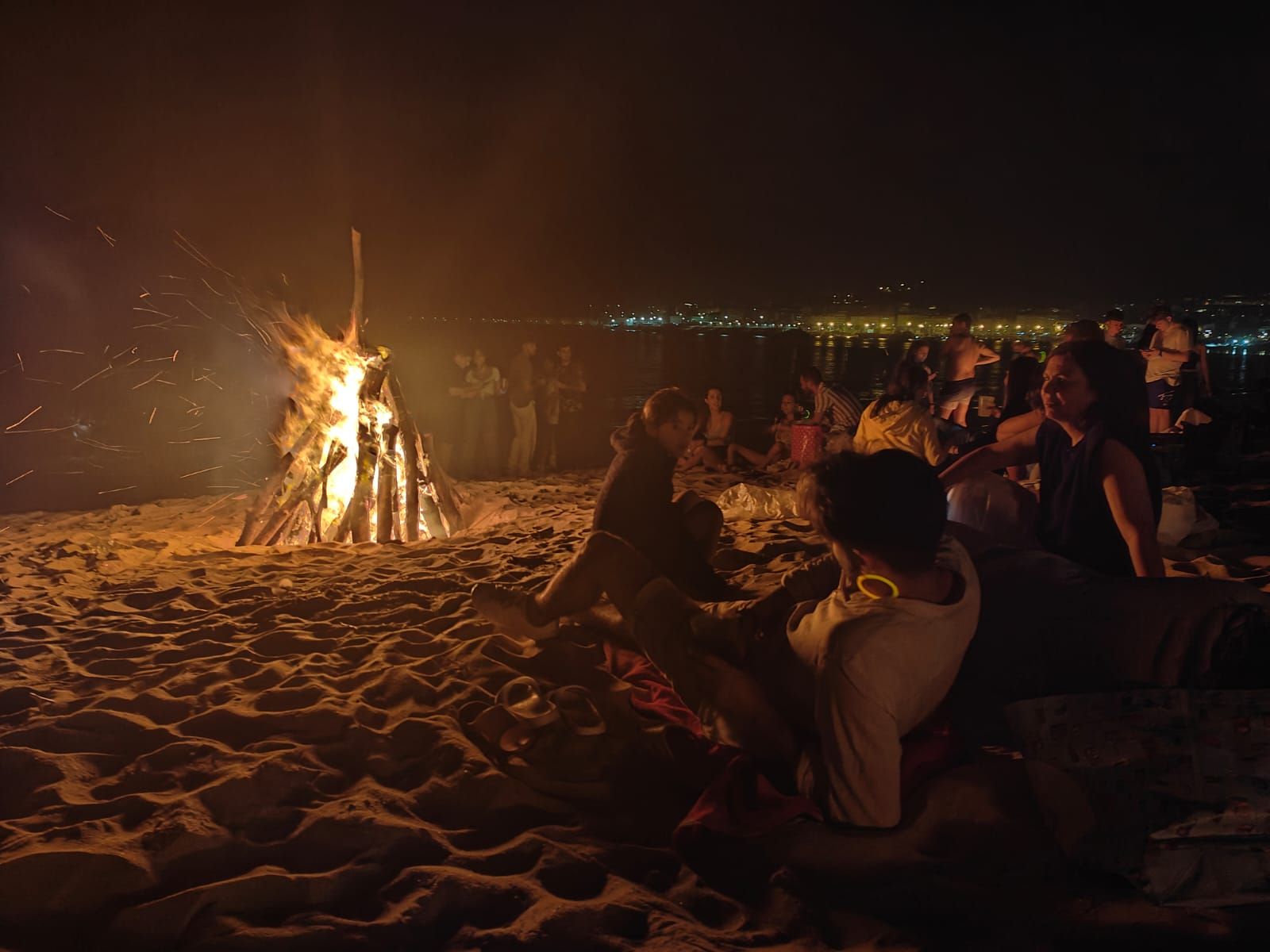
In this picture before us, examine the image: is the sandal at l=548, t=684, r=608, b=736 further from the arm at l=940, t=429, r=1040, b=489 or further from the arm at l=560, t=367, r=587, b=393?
the arm at l=560, t=367, r=587, b=393

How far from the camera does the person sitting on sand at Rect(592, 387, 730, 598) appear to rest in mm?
4078

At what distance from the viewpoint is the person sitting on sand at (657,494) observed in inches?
161

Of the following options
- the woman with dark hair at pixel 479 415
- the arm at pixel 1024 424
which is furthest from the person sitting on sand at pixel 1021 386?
the woman with dark hair at pixel 479 415

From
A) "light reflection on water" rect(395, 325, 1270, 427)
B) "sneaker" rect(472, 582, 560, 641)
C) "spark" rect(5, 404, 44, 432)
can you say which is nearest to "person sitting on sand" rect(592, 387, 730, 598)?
"sneaker" rect(472, 582, 560, 641)

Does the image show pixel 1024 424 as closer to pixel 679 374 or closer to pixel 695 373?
pixel 679 374

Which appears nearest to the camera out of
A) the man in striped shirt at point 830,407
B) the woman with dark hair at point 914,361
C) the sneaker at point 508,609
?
the sneaker at point 508,609

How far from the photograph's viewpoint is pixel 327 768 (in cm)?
307

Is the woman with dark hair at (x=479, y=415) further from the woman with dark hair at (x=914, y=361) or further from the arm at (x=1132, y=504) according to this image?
the arm at (x=1132, y=504)

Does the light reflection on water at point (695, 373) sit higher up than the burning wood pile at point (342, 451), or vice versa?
the light reflection on water at point (695, 373)

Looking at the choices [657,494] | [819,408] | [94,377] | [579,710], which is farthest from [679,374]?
[579,710]

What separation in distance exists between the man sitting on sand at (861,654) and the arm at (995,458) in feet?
4.67

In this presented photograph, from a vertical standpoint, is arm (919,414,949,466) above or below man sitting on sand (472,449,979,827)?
above

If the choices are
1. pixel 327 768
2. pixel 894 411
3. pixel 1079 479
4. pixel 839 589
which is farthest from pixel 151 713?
pixel 894 411

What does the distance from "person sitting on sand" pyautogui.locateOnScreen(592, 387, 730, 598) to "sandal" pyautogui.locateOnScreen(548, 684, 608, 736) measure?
0.84m
